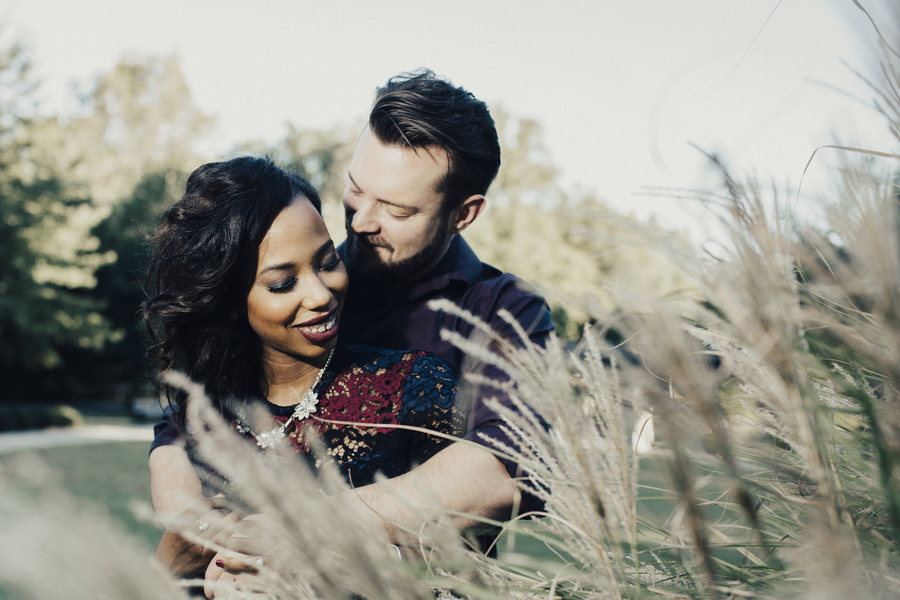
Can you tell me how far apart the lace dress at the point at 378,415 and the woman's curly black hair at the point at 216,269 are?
208 mm

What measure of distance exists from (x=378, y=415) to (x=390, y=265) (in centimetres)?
95

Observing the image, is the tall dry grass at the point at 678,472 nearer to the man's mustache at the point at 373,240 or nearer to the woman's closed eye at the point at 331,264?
the woman's closed eye at the point at 331,264

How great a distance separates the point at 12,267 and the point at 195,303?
80.5 feet

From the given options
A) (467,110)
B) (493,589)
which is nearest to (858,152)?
(493,589)

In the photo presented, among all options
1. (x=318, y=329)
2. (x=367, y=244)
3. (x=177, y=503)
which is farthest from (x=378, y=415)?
(x=367, y=244)

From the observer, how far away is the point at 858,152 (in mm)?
947

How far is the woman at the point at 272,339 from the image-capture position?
6.88ft

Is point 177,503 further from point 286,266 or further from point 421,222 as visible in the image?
point 421,222

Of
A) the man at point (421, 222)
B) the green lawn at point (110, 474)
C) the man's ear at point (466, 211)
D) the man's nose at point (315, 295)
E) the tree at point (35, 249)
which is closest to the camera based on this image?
the man's nose at point (315, 295)

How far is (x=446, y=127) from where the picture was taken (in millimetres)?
3025

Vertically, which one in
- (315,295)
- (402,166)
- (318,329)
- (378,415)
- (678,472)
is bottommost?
(378,415)

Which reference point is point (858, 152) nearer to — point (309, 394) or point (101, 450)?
point (309, 394)

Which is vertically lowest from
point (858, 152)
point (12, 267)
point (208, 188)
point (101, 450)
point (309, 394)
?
point (101, 450)

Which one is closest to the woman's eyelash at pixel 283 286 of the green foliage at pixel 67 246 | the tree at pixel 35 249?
the green foliage at pixel 67 246
